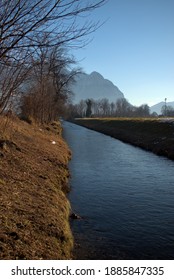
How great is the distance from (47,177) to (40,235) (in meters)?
5.74

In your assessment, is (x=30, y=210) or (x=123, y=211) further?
(x=123, y=211)

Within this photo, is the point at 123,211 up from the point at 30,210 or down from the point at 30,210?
down

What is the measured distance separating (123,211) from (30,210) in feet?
13.6

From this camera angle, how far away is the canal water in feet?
29.9

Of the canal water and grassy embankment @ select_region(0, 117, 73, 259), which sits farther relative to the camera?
the canal water

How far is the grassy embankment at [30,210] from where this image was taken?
24.1 feet

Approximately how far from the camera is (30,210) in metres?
9.35

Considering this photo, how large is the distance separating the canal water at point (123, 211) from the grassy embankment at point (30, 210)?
27.0 inches

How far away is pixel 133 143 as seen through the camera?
39.1 m

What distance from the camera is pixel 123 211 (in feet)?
40.4

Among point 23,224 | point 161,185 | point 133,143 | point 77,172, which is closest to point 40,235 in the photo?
point 23,224

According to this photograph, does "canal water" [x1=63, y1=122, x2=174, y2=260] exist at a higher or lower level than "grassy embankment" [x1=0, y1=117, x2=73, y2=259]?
lower

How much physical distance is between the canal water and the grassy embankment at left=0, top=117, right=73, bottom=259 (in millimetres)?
687

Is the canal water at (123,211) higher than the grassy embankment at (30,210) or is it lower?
lower
